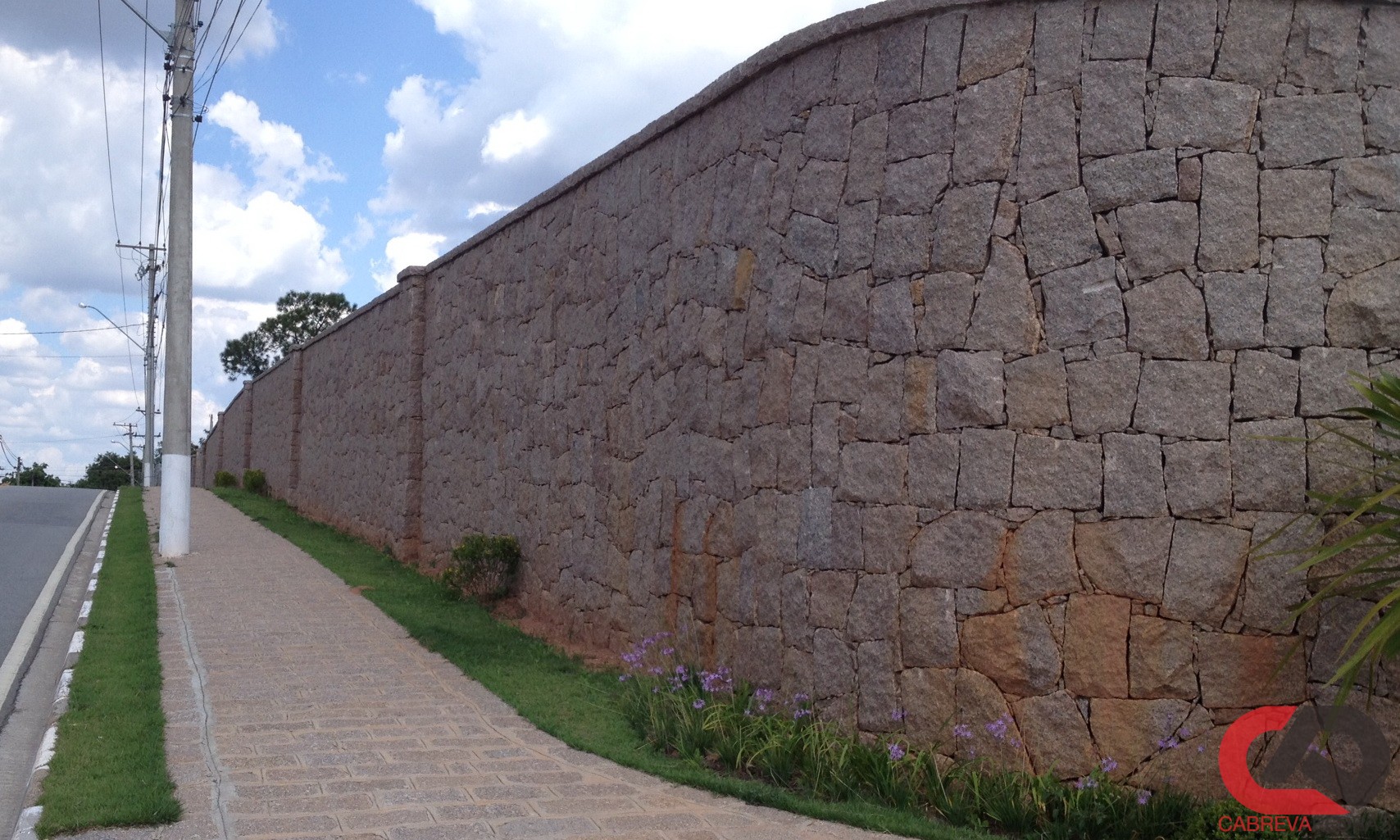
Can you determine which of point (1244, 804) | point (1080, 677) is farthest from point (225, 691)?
point (1244, 804)

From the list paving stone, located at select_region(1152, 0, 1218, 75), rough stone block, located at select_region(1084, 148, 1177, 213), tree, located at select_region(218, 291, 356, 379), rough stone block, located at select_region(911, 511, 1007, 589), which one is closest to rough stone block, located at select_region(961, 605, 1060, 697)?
rough stone block, located at select_region(911, 511, 1007, 589)

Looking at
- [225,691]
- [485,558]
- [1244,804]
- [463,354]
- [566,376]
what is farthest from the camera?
[463,354]

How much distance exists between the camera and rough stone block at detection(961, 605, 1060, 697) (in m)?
5.97

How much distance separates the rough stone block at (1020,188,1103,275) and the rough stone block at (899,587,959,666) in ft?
6.06

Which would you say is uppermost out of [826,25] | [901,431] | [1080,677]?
[826,25]

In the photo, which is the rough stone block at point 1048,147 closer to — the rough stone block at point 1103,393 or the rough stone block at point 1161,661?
the rough stone block at point 1103,393

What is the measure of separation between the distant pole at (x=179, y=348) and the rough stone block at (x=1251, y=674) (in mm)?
12130

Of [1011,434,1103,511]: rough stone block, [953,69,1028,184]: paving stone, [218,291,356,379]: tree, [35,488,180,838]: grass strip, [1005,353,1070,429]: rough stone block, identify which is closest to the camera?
[35,488,180,838]: grass strip

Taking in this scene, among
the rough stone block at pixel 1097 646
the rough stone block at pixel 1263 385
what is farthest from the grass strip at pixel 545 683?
the rough stone block at pixel 1263 385

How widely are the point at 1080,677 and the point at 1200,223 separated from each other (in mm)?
2382

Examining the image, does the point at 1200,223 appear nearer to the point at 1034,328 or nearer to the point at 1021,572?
the point at 1034,328

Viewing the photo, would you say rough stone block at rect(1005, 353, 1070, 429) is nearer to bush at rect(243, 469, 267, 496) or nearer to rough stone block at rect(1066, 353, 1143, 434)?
rough stone block at rect(1066, 353, 1143, 434)

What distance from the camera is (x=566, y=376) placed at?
10797 millimetres

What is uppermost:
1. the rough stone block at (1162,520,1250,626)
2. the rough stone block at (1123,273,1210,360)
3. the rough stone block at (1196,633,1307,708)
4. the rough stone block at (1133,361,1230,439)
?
the rough stone block at (1123,273,1210,360)
